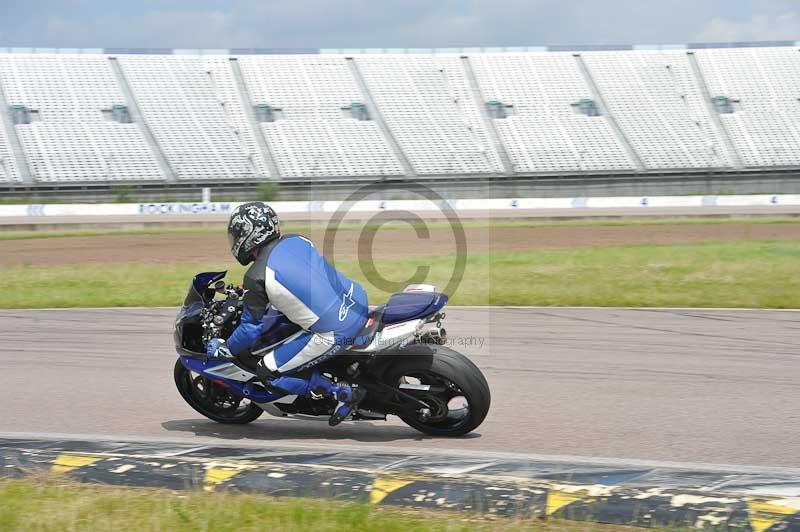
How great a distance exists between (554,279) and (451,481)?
11.7 m

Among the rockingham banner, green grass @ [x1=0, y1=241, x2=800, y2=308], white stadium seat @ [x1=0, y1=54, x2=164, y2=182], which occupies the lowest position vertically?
green grass @ [x1=0, y1=241, x2=800, y2=308]

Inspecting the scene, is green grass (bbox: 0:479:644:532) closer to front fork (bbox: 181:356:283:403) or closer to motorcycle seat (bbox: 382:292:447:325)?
front fork (bbox: 181:356:283:403)

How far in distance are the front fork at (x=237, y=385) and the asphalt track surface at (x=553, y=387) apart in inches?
13.4

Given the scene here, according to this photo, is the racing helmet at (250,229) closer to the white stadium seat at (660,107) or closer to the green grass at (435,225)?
the green grass at (435,225)

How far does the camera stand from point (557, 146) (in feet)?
165

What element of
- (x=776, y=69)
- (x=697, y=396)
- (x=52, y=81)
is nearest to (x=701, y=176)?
(x=776, y=69)

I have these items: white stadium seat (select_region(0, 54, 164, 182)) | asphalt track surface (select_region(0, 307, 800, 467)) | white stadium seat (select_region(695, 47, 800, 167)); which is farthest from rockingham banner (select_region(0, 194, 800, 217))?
asphalt track surface (select_region(0, 307, 800, 467))

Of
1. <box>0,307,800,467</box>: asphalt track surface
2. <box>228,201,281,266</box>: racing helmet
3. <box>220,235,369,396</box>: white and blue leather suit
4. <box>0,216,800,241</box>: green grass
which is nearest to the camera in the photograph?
<box>220,235,369,396</box>: white and blue leather suit

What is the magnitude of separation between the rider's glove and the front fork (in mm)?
118

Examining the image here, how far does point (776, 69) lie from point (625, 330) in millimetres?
50439

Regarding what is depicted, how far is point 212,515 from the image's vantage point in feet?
13.9

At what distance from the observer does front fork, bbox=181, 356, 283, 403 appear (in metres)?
6.22

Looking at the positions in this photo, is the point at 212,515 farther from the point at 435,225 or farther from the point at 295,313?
the point at 435,225

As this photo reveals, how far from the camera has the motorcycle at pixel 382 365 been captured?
5961 millimetres
